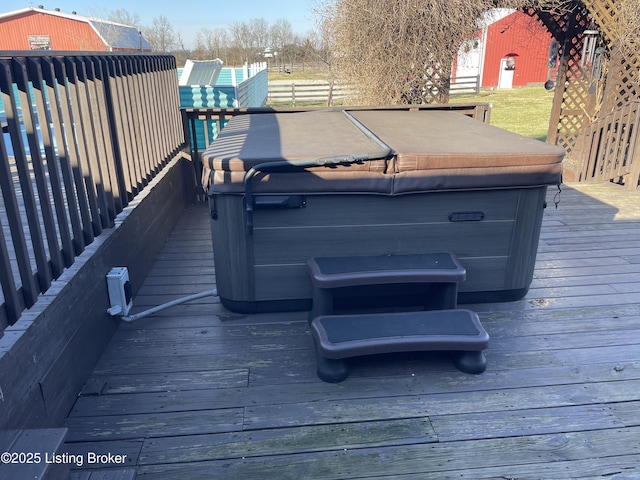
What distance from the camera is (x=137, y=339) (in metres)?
2.39

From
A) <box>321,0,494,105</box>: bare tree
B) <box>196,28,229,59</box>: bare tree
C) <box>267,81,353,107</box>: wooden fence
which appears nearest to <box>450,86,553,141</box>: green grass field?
<box>321,0,494,105</box>: bare tree

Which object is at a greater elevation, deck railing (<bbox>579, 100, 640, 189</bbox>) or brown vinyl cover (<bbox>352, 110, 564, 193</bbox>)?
brown vinyl cover (<bbox>352, 110, 564, 193</bbox>)

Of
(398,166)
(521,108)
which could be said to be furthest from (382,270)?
(521,108)

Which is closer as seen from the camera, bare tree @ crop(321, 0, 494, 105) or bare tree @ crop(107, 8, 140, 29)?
bare tree @ crop(321, 0, 494, 105)

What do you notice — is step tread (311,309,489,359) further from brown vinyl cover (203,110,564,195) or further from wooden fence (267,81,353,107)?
wooden fence (267,81,353,107)

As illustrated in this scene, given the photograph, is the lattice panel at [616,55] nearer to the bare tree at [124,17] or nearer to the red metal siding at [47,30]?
the red metal siding at [47,30]

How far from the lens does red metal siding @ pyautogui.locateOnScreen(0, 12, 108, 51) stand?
2256 centimetres

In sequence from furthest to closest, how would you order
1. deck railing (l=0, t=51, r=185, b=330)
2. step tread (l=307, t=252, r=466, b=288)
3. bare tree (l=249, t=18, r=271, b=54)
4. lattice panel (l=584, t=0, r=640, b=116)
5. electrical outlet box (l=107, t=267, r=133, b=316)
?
bare tree (l=249, t=18, r=271, b=54)
lattice panel (l=584, t=0, r=640, b=116)
electrical outlet box (l=107, t=267, r=133, b=316)
step tread (l=307, t=252, r=466, b=288)
deck railing (l=0, t=51, r=185, b=330)

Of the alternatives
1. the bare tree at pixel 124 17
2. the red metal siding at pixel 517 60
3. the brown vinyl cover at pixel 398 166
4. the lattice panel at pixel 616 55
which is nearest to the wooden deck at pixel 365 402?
the brown vinyl cover at pixel 398 166

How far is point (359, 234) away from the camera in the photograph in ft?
7.95

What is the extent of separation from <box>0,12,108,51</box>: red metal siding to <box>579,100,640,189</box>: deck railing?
75.3 ft

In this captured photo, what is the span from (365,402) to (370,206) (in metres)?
0.93

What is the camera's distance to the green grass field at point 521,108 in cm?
1150

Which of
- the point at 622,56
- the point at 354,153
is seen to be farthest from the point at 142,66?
the point at 622,56
